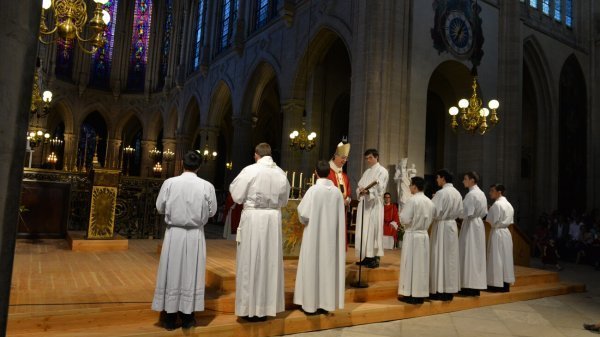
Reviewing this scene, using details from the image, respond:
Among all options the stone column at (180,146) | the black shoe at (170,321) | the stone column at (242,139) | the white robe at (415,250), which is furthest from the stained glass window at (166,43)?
the black shoe at (170,321)

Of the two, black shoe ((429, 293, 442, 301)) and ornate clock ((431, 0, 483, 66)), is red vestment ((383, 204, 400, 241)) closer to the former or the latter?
black shoe ((429, 293, 442, 301))

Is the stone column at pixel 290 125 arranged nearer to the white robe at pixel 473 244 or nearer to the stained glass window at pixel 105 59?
the white robe at pixel 473 244

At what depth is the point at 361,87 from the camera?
36.4ft

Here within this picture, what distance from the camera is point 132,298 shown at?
406 cm

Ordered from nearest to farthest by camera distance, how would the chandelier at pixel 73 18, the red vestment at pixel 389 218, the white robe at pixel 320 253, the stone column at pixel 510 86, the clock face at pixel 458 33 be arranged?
the white robe at pixel 320 253 → the chandelier at pixel 73 18 → the red vestment at pixel 389 218 → the clock face at pixel 458 33 → the stone column at pixel 510 86

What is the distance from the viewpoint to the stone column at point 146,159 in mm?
28406

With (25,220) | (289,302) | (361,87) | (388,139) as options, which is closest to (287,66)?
(361,87)

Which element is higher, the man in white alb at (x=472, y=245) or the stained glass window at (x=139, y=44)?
the stained glass window at (x=139, y=44)

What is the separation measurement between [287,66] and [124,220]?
8.50m

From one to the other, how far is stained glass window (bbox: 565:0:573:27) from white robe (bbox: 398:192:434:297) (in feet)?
54.5

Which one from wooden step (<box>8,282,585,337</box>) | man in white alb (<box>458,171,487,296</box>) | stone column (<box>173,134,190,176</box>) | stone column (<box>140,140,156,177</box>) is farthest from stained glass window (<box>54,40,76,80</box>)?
man in white alb (<box>458,171,487,296</box>)

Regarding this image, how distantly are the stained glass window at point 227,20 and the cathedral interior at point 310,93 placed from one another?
4.6 inches

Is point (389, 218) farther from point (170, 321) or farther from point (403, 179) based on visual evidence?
point (170, 321)

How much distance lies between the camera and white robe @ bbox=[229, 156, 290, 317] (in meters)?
3.95
